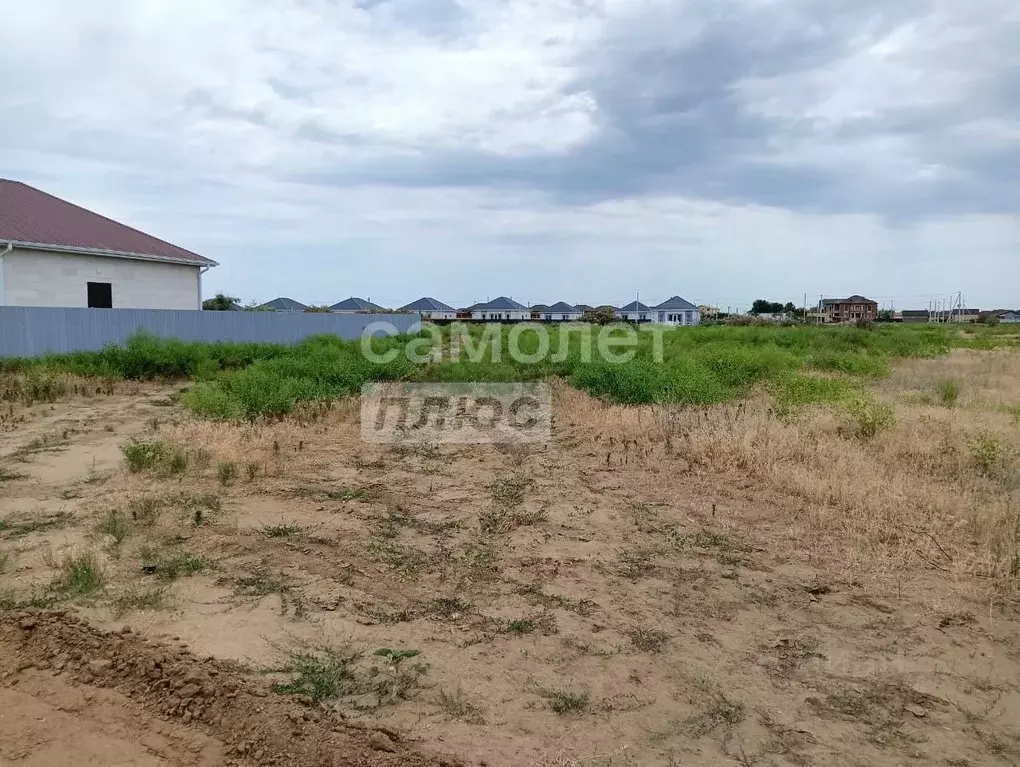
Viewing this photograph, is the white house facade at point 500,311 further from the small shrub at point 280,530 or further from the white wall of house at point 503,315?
the small shrub at point 280,530

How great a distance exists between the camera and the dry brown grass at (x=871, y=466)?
4543 millimetres

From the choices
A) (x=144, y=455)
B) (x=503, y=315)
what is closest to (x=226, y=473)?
(x=144, y=455)

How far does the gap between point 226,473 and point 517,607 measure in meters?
3.55

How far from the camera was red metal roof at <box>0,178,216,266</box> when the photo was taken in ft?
49.8

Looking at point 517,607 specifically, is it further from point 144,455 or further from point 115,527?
point 144,455

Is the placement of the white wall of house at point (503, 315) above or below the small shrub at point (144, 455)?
above

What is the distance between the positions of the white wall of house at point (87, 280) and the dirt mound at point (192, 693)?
46.1 feet

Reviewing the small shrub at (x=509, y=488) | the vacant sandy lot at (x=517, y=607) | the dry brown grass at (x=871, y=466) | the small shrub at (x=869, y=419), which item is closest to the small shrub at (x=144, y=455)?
the vacant sandy lot at (x=517, y=607)

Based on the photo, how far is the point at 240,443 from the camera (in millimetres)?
7383

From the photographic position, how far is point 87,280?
16297 mm

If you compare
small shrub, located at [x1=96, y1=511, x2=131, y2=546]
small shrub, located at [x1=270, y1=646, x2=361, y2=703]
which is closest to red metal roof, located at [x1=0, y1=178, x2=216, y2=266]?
small shrub, located at [x1=96, y1=511, x2=131, y2=546]

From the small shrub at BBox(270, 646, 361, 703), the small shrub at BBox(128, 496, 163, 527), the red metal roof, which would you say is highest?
the red metal roof

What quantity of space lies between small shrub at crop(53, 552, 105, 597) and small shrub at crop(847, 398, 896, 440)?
7272 mm

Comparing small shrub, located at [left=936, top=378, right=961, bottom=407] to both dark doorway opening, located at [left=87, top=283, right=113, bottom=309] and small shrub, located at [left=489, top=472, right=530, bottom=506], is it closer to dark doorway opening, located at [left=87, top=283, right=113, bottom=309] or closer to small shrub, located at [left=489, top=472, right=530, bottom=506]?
small shrub, located at [left=489, top=472, right=530, bottom=506]
